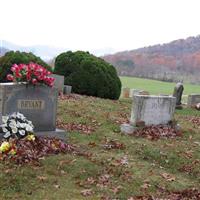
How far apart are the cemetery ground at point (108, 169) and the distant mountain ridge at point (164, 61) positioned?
54.7 meters

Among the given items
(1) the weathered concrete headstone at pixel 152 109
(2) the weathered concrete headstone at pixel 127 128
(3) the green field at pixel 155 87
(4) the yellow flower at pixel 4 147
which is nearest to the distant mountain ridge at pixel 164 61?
(3) the green field at pixel 155 87

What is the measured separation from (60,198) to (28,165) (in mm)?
1228

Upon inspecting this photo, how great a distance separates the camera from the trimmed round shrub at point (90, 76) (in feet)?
66.7

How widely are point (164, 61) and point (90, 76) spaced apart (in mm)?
60547

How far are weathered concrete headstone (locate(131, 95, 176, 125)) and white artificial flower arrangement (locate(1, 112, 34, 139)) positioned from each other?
3760mm

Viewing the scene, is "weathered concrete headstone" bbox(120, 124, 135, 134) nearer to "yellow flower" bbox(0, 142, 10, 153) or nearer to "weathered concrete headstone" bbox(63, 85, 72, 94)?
"yellow flower" bbox(0, 142, 10, 153)

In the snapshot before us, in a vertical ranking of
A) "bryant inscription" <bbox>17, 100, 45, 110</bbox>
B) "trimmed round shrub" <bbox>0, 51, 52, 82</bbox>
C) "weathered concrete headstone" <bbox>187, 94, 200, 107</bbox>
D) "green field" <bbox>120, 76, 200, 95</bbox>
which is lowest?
"green field" <bbox>120, 76, 200, 95</bbox>

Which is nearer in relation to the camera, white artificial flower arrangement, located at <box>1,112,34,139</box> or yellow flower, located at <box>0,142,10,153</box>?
yellow flower, located at <box>0,142,10,153</box>

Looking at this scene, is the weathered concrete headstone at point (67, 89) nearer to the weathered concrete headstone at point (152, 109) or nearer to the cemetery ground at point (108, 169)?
the cemetery ground at point (108, 169)

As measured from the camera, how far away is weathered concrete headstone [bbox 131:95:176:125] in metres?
12.3

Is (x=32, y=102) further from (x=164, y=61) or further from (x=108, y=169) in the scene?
(x=164, y=61)

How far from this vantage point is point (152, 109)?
12.6 m

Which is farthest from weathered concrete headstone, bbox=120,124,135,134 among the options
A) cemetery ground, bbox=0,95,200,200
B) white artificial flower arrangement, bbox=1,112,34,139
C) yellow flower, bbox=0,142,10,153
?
yellow flower, bbox=0,142,10,153

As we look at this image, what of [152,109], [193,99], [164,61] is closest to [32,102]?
[152,109]
